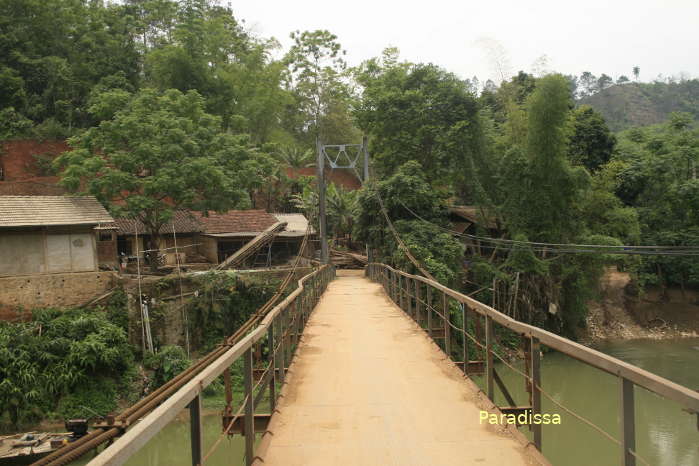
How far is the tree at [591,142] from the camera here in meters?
27.2

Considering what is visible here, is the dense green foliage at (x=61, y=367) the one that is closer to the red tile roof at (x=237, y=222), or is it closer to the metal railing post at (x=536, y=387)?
the red tile roof at (x=237, y=222)

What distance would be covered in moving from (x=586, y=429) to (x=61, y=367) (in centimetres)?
1397

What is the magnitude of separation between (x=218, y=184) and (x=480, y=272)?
10.9 m

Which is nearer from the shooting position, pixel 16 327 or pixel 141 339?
pixel 16 327

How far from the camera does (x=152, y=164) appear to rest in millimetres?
20078

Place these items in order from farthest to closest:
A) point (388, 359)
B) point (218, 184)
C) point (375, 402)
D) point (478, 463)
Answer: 1. point (218, 184)
2. point (388, 359)
3. point (375, 402)
4. point (478, 463)

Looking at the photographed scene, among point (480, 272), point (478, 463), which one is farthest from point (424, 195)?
point (478, 463)

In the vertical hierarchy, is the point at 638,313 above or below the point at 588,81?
below

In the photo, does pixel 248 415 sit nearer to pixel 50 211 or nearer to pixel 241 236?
pixel 50 211

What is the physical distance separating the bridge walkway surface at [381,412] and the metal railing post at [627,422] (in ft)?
3.34

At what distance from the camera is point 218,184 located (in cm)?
2095

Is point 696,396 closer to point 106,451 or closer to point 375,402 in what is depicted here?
point 106,451

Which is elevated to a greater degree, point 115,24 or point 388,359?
point 115,24

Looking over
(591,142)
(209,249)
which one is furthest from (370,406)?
(591,142)
